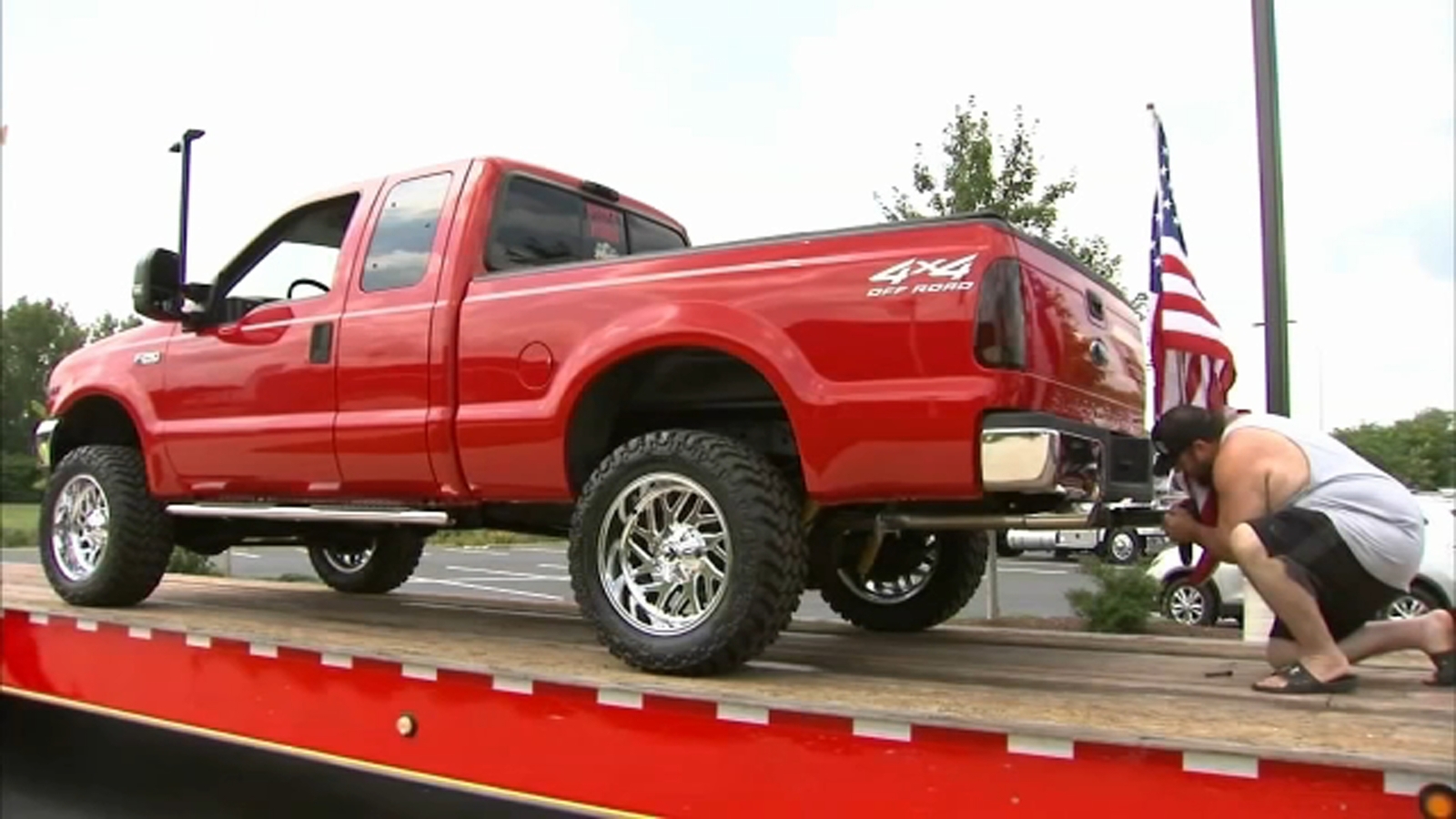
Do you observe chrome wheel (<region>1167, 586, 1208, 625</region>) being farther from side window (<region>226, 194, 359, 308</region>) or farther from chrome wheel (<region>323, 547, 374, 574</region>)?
side window (<region>226, 194, 359, 308</region>)

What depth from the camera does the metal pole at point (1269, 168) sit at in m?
4.27

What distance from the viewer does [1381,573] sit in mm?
3016

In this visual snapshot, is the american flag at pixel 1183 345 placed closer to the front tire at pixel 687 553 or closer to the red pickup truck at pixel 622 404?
the red pickup truck at pixel 622 404

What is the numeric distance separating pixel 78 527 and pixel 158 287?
1264 millimetres

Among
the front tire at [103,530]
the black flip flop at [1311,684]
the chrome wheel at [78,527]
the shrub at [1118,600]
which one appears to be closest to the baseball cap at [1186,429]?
the black flip flop at [1311,684]

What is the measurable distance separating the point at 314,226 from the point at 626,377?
197cm

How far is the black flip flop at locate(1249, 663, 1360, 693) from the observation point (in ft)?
9.61

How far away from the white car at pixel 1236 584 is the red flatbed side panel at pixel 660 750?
20.3 ft

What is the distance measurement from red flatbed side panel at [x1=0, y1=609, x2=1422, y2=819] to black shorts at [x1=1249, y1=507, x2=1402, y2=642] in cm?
89

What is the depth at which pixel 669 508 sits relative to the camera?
3.54m

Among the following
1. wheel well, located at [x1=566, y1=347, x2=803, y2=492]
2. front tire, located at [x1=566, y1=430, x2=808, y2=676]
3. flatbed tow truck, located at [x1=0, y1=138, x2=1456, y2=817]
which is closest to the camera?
flatbed tow truck, located at [x1=0, y1=138, x2=1456, y2=817]

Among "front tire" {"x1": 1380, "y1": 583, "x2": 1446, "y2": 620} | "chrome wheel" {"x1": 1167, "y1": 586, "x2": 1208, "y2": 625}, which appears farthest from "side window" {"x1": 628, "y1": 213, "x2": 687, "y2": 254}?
"chrome wheel" {"x1": 1167, "y1": 586, "x2": 1208, "y2": 625}

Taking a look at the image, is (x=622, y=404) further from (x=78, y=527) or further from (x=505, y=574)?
(x=505, y=574)

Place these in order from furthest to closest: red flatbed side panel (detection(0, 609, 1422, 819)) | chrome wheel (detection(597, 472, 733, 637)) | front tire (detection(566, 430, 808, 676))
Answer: chrome wheel (detection(597, 472, 733, 637)) → front tire (detection(566, 430, 808, 676)) → red flatbed side panel (detection(0, 609, 1422, 819))
